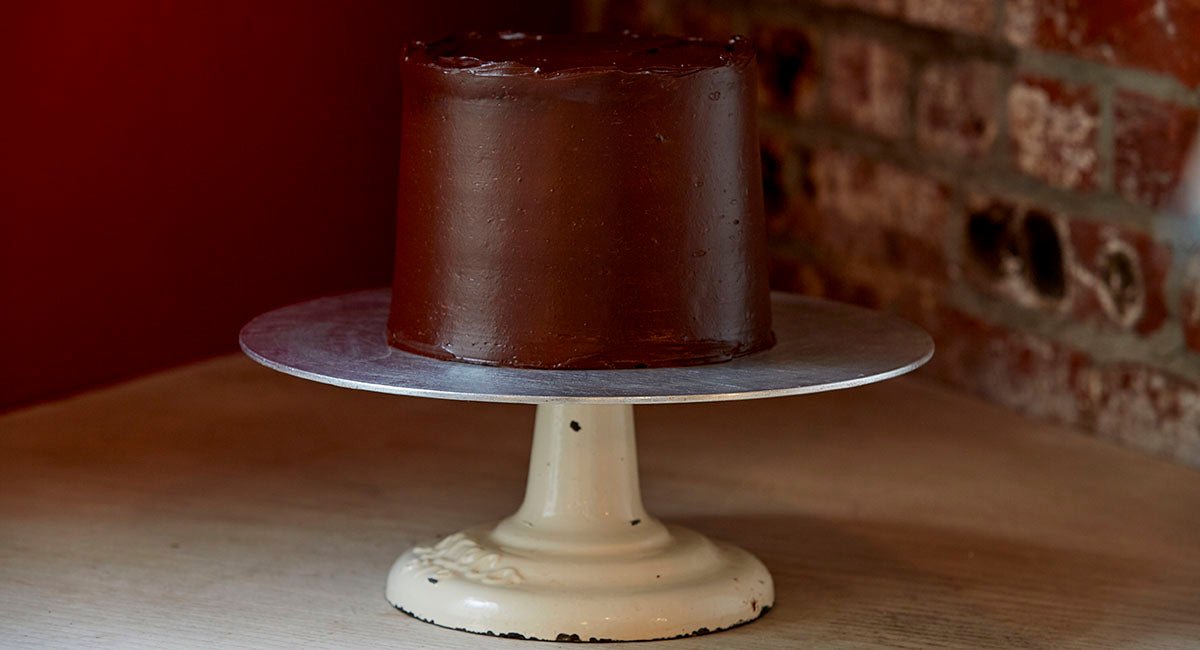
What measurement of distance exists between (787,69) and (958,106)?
0.29 metres

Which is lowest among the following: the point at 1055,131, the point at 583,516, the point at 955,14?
the point at 583,516

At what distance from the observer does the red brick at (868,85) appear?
2.05 meters

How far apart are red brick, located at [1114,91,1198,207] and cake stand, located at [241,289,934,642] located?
0.51 meters

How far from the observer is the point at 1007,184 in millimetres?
1930

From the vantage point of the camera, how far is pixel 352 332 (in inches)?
50.1

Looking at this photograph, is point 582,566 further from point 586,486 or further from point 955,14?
point 955,14

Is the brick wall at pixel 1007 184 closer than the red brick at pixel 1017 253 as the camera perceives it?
Yes

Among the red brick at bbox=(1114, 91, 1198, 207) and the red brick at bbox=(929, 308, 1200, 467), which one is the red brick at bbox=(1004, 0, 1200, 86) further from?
the red brick at bbox=(929, 308, 1200, 467)

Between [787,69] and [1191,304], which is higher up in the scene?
[787,69]

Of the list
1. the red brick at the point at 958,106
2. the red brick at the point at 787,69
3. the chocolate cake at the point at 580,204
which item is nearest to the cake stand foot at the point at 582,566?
the chocolate cake at the point at 580,204

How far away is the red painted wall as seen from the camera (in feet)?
5.97

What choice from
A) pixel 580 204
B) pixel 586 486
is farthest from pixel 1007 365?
pixel 580 204

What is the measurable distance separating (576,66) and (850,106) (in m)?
1.02

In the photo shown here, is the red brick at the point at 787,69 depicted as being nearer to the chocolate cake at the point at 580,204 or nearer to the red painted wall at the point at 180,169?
the red painted wall at the point at 180,169
